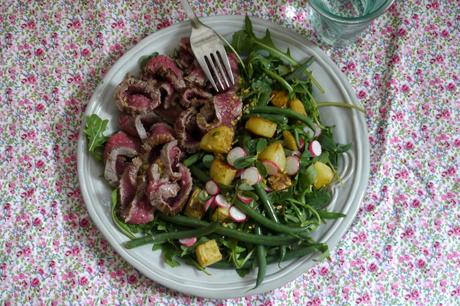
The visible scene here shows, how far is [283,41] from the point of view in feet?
5.55

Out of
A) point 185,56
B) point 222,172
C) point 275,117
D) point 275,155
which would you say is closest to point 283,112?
point 275,117

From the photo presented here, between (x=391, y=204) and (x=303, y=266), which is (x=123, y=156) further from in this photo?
(x=391, y=204)

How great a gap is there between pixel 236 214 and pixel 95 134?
0.49 metres

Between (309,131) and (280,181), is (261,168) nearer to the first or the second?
(280,181)

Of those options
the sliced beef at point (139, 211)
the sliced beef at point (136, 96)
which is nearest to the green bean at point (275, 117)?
the sliced beef at point (136, 96)

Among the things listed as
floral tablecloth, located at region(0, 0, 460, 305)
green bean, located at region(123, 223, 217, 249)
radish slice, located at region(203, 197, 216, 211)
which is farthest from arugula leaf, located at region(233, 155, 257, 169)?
floral tablecloth, located at region(0, 0, 460, 305)

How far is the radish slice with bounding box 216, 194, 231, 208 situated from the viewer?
1532mm

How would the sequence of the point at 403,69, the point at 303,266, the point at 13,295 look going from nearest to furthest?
the point at 303,266 → the point at 13,295 → the point at 403,69

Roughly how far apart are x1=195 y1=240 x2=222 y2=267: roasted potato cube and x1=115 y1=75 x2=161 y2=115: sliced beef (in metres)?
0.44

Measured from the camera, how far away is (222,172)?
1535 millimetres

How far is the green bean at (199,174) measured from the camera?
1.58 m

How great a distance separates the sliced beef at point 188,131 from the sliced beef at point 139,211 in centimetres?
20

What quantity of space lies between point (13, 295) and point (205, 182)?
0.72m

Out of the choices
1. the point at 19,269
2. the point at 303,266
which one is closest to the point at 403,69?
the point at 303,266
